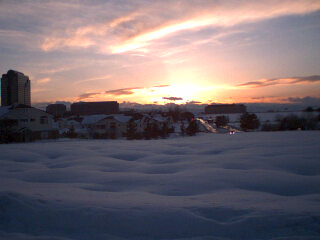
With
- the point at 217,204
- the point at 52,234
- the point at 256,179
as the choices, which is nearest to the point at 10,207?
the point at 52,234

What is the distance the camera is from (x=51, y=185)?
14.0ft

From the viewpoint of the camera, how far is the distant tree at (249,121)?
23953 millimetres

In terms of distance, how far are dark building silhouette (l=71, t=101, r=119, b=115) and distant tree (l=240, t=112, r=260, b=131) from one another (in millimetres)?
25176

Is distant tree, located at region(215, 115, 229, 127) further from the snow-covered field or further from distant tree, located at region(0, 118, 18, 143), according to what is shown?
the snow-covered field

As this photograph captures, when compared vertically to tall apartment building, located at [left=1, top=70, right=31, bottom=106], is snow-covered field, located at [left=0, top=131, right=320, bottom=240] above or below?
below

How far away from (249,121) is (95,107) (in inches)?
1221

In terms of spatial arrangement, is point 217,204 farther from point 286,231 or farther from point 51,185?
point 51,185

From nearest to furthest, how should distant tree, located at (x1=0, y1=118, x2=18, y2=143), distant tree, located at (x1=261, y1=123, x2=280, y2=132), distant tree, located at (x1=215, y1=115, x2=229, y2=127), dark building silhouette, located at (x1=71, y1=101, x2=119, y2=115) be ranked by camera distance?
distant tree, located at (x1=0, y1=118, x2=18, y2=143)
distant tree, located at (x1=261, y1=123, x2=280, y2=132)
distant tree, located at (x1=215, y1=115, x2=229, y2=127)
dark building silhouette, located at (x1=71, y1=101, x2=119, y2=115)

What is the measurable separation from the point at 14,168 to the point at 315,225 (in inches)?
248

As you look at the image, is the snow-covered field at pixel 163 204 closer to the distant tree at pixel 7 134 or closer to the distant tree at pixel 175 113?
the distant tree at pixel 7 134

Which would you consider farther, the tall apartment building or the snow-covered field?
the tall apartment building

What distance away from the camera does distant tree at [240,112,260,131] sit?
24.0m

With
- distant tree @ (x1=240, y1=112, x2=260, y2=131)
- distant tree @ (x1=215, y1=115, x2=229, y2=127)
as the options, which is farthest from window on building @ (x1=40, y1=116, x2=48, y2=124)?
distant tree @ (x1=215, y1=115, x2=229, y2=127)

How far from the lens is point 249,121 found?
78.3ft
